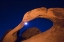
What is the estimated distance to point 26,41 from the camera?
112 inches

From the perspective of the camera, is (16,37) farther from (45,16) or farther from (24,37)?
(45,16)

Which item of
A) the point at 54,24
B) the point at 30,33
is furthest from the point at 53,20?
the point at 30,33

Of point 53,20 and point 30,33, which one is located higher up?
point 30,33

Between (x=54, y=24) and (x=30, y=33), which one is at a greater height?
(x=30, y=33)

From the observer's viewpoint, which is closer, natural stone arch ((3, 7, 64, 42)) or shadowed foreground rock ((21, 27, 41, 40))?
natural stone arch ((3, 7, 64, 42))

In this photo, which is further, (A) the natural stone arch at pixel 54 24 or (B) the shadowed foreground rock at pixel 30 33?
(B) the shadowed foreground rock at pixel 30 33

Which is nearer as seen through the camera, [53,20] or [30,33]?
[53,20]

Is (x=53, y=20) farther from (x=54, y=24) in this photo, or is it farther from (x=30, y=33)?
(x=30, y=33)

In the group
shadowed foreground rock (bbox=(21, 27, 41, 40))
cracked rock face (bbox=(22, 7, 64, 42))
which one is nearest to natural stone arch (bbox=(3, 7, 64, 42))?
cracked rock face (bbox=(22, 7, 64, 42))

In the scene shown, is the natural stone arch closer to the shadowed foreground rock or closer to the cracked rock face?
the cracked rock face

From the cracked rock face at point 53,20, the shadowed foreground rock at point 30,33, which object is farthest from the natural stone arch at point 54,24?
the shadowed foreground rock at point 30,33

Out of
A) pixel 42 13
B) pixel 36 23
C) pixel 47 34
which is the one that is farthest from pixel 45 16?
pixel 36 23

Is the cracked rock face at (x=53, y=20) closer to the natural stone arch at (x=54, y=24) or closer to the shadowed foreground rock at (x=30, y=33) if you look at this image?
the natural stone arch at (x=54, y=24)

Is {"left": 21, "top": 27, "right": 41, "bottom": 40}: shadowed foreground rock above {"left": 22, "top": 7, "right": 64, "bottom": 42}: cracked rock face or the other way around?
above
